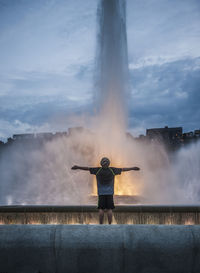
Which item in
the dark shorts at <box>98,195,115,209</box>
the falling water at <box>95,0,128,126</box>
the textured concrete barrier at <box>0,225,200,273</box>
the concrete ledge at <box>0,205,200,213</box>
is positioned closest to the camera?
the textured concrete barrier at <box>0,225,200,273</box>

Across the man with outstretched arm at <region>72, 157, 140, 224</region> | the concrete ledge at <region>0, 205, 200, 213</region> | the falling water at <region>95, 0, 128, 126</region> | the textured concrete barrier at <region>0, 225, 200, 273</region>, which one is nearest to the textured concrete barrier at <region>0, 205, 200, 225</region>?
the concrete ledge at <region>0, 205, 200, 213</region>

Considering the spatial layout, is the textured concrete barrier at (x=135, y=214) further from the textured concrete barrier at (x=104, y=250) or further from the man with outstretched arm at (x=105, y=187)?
the textured concrete barrier at (x=104, y=250)

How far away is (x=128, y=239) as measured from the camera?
13.4 feet

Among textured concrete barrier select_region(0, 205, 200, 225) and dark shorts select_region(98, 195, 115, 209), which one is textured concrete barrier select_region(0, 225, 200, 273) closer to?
dark shorts select_region(98, 195, 115, 209)

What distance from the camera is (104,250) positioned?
4.06 metres

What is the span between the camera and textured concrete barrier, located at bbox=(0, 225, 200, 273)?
403cm

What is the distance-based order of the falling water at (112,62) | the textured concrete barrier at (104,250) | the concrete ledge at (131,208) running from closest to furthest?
the textured concrete barrier at (104,250)
the concrete ledge at (131,208)
the falling water at (112,62)

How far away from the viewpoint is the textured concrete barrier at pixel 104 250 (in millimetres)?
4031

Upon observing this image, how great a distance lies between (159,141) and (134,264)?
98219 millimetres

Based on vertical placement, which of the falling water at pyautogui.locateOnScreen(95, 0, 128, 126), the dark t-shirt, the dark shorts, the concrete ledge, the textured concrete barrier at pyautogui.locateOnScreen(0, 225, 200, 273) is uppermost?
the falling water at pyautogui.locateOnScreen(95, 0, 128, 126)

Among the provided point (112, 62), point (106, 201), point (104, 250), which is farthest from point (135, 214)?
point (112, 62)

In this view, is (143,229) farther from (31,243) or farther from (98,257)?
(31,243)

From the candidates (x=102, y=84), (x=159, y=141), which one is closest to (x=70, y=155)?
(x=102, y=84)

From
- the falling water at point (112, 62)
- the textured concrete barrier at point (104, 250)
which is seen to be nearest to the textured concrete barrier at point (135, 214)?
the textured concrete barrier at point (104, 250)
